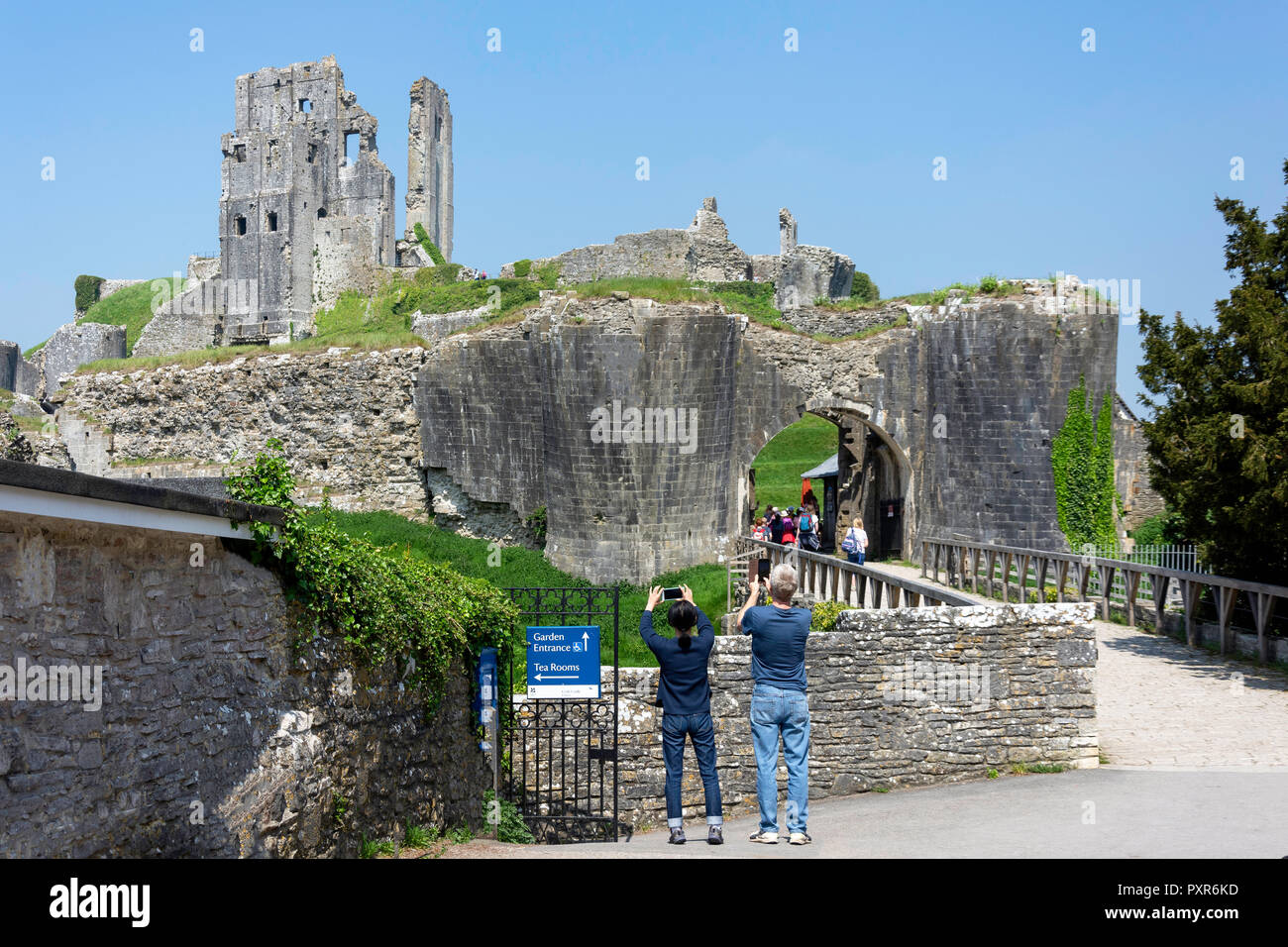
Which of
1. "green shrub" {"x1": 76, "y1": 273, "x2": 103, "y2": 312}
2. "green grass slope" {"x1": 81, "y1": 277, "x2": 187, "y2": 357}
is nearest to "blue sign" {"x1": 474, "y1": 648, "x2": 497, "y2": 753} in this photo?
"green grass slope" {"x1": 81, "y1": 277, "x2": 187, "y2": 357}

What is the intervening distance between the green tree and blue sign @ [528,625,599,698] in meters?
8.11

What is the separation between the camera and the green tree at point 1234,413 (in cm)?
1391

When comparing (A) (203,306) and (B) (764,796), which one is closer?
(B) (764,796)

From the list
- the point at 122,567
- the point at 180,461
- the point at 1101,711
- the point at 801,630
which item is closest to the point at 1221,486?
the point at 1101,711

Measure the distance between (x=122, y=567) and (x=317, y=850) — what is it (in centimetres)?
220

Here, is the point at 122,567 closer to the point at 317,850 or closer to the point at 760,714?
the point at 317,850

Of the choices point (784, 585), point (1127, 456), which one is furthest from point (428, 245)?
point (784, 585)

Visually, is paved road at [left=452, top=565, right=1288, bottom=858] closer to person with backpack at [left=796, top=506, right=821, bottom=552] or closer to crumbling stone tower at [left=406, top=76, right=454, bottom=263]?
person with backpack at [left=796, top=506, right=821, bottom=552]

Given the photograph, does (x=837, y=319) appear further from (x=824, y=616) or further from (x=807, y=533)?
(x=824, y=616)

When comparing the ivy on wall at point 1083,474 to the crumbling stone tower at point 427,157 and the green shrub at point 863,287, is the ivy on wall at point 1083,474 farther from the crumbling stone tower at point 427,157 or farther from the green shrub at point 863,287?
the crumbling stone tower at point 427,157

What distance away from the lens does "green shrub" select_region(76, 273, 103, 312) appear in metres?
69.6

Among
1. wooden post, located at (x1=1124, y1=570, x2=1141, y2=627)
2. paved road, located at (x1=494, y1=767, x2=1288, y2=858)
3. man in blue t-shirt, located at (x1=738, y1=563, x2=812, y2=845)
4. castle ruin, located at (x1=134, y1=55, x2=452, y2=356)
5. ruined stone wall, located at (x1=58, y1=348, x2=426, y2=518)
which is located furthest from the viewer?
castle ruin, located at (x1=134, y1=55, x2=452, y2=356)

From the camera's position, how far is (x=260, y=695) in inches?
259
